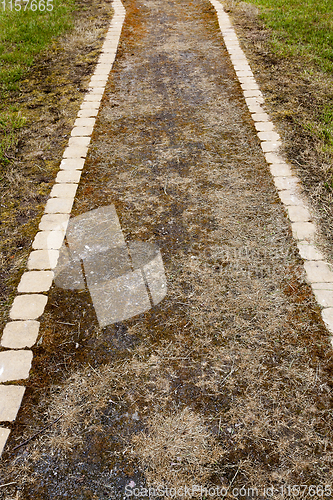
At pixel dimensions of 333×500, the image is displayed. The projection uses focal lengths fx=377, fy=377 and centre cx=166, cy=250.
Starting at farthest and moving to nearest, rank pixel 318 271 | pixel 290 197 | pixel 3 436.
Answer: pixel 290 197 < pixel 318 271 < pixel 3 436

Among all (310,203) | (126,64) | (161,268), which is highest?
(126,64)

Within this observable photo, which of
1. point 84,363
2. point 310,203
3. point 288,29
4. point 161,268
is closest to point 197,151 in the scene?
point 310,203

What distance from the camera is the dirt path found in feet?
6.22

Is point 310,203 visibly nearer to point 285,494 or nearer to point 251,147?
point 251,147

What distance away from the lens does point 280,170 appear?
3.70 m

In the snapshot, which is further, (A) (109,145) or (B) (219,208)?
(A) (109,145)

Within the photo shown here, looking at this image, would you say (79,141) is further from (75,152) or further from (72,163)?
(72,163)

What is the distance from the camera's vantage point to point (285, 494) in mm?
1794

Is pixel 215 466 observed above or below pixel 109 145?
below

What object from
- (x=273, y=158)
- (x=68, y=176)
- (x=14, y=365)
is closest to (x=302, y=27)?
(x=273, y=158)

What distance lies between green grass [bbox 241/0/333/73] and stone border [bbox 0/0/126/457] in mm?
3264

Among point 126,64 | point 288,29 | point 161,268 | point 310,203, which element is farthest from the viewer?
point 288,29

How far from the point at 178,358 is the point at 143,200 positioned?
163 centimetres

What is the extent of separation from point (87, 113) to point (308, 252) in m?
3.22
